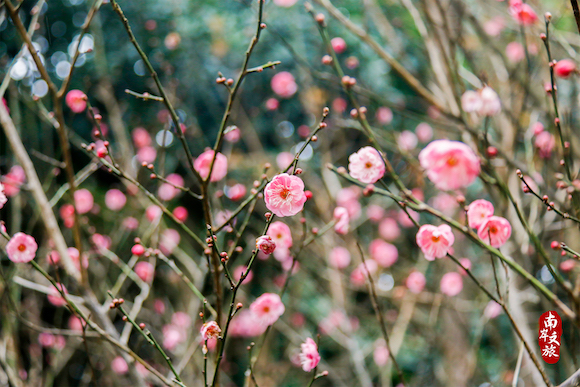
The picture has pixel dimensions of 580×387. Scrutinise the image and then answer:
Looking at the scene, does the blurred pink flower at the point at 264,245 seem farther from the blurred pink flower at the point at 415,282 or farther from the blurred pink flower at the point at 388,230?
the blurred pink flower at the point at 388,230

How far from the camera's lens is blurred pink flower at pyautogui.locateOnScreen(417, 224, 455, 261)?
99cm

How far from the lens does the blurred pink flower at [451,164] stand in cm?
81

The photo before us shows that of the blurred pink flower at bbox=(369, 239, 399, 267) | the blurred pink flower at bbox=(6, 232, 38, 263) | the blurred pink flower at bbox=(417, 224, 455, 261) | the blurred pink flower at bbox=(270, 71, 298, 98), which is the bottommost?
the blurred pink flower at bbox=(369, 239, 399, 267)

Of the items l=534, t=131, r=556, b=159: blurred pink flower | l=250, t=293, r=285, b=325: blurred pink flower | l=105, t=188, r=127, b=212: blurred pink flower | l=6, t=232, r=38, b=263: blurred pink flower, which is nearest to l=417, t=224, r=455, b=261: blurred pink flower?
l=250, t=293, r=285, b=325: blurred pink flower

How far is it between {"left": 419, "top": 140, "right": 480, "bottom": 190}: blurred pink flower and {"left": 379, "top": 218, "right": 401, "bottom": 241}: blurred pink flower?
122 inches

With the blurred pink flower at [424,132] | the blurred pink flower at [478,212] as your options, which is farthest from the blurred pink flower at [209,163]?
the blurred pink flower at [424,132]

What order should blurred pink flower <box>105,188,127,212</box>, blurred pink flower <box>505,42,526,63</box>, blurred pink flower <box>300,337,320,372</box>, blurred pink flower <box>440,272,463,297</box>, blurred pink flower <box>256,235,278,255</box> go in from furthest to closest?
1. blurred pink flower <box>105,188,127,212</box>
2. blurred pink flower <box>440,272,463,297</box>
3. blurred pink flower <box>505,42,526,63</box>
4. blurred pink flower <box>300,337,320,372</box>
5. blurred pink flower <box>256,235,278,255</box>

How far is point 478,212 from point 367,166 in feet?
1.03

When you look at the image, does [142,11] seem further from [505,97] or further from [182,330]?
[505,97]

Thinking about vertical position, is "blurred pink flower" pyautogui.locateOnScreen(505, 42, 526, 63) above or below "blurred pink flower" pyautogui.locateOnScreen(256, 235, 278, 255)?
→ below

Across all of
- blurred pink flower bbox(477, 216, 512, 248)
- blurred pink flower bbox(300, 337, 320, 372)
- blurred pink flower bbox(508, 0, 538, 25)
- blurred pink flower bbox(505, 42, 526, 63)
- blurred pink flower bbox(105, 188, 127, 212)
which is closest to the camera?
blurred pink flower bbox(477, 216, 512, 248)

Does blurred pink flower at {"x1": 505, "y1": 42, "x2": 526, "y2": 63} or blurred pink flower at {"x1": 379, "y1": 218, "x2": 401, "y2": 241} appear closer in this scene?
blurred pink flower at {"x1": 505, "y1": 42, "x2": 526, "y2": 63}

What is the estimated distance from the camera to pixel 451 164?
2.76 ft

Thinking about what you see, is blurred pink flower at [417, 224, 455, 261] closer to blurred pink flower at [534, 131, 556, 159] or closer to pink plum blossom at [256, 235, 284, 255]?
pink plum blossom at [256, 235, 284, 255]
